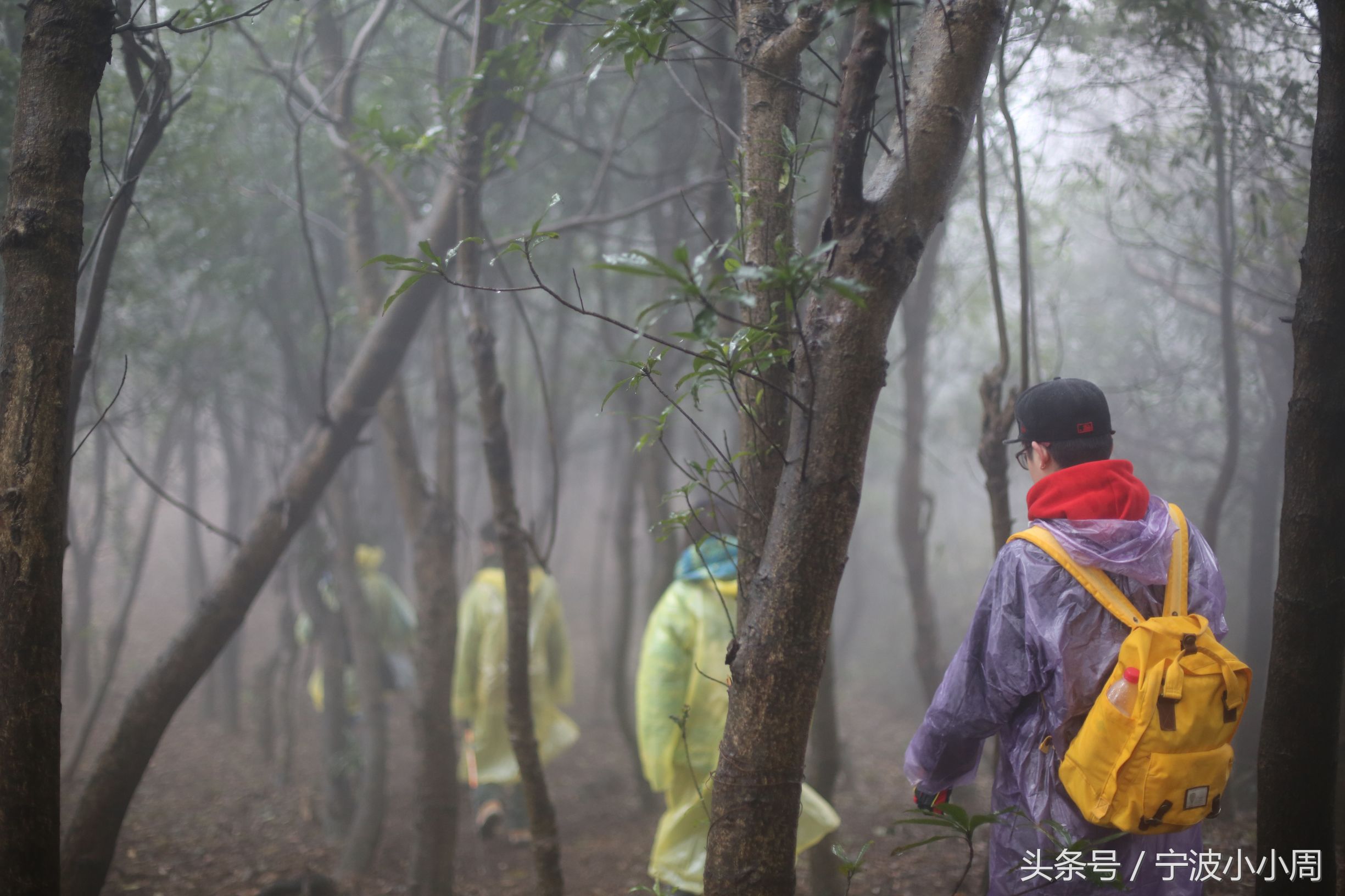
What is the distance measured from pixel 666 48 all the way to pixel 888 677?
12.7 meters

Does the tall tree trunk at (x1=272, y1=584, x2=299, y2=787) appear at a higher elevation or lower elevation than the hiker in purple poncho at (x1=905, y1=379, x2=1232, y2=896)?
lower

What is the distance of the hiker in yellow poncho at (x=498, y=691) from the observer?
6.24 m

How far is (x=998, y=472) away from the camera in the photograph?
11.3 feet

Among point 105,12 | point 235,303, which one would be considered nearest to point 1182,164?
point 105,12

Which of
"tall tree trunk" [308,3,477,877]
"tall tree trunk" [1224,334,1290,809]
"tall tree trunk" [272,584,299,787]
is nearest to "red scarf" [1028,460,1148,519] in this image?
"tall tree trunk" [308,3,477,877]

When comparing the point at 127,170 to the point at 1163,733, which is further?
the point at 127,170

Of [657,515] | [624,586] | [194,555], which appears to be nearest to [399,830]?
[624,586]

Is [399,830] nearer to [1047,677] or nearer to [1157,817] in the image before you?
[1047,677]

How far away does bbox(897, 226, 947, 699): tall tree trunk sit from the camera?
679 centimetres

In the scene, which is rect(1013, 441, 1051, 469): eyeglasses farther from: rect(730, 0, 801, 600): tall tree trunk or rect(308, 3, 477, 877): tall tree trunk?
rect(308, 3, 477, 877): tall tree trunk

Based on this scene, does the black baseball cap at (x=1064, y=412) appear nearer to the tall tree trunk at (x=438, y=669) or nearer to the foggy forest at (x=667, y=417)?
the foggy forest at (x=667, y=417)

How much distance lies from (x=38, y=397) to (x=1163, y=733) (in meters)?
2.80

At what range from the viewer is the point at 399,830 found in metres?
6.42

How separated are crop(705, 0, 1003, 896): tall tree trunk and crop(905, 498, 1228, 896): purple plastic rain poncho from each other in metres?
0.76
